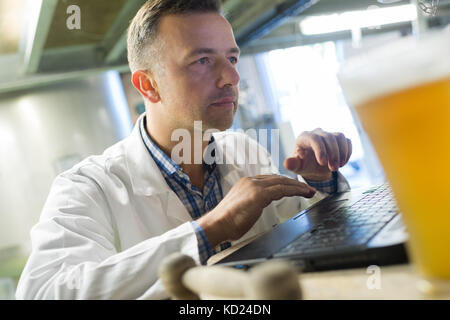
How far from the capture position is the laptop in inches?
11.0

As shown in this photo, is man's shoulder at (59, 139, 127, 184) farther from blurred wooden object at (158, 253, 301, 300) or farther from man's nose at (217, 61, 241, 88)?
blurred wooden object at (158, 253, 301, 300)

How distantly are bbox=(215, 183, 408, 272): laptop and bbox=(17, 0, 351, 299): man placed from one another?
59 millimetres

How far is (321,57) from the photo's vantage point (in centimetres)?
60

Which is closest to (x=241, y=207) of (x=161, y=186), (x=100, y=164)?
(x=161, y=186)

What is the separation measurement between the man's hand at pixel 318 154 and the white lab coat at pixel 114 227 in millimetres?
40

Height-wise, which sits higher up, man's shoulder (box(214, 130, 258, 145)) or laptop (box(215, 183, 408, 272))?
man's shoulder (box(214, 130, 258, 145))

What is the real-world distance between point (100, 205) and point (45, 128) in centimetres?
13

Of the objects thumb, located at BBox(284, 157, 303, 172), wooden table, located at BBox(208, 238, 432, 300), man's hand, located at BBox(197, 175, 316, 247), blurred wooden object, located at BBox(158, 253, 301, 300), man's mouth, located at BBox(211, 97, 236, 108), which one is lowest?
wooden table, located at BBox(208, 238, 432, 300)

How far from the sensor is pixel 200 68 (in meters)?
0.50

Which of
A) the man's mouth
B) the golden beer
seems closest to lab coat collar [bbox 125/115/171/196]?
the man's mouth

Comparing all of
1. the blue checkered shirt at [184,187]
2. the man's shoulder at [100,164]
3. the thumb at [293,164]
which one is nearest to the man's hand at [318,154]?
the thumb at [293,164]

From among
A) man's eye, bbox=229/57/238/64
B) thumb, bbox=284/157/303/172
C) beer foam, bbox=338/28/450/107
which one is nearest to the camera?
beer foam, bbox=338/28/450/107

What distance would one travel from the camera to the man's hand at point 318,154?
597mm

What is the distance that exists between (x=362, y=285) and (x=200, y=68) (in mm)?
321
